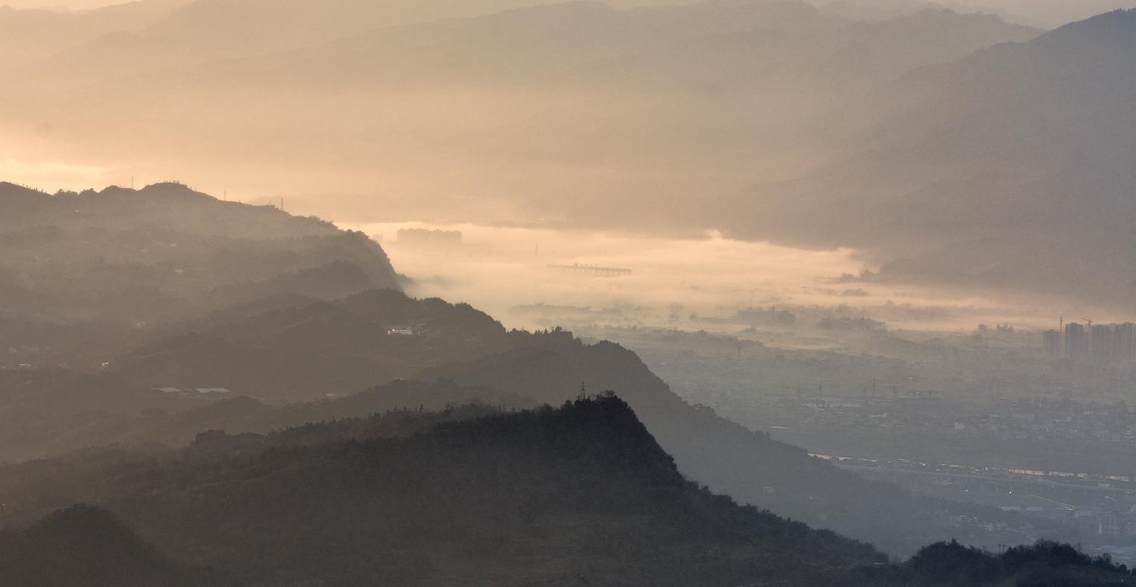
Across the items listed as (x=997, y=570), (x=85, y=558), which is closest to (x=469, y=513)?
(x=85, y=558)

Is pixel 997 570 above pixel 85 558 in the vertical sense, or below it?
above

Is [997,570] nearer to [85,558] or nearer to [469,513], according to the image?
[469,513]

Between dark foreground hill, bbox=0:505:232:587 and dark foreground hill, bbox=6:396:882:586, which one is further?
dark foreground hill, bbox=6:396:882:586

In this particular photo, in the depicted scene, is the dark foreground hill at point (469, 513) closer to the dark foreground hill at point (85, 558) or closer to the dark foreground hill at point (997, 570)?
the dark foreground hill at point (85, 558)

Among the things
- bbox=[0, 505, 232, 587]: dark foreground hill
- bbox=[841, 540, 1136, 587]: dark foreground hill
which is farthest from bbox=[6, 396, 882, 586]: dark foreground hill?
bbox=[841, 540, 1136, 587]: dark foreground hill

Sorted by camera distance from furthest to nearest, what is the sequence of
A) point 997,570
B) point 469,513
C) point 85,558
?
point 469,513 → point 997,570 → point 85,558

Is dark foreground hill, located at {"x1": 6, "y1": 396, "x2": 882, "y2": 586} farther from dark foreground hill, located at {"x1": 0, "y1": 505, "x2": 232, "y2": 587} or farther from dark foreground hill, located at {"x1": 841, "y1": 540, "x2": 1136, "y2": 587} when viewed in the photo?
dark foreground hill, located at {"x1": 841, "y1": 540, "x2": 1136, "y2": 587}

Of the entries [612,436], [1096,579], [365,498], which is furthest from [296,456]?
[1096,579]

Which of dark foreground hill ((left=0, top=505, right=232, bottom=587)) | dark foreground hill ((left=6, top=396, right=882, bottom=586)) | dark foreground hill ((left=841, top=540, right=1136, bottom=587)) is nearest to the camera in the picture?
dark foreground hill ((left=0, top=505, right=232, bottom=587))
